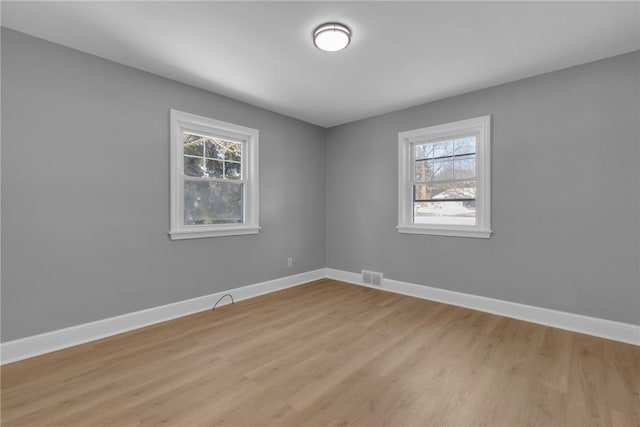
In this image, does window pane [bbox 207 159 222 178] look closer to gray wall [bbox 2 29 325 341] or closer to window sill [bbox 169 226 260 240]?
gray wall [bbox 2 29 325 341]

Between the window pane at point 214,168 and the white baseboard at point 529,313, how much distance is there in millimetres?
2790

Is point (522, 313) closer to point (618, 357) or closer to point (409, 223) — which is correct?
point (618, 357)

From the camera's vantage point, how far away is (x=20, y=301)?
2.25m

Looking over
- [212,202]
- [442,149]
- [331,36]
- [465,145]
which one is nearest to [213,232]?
[212,202]

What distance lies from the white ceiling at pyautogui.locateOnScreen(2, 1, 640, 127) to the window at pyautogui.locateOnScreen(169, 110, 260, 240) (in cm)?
56

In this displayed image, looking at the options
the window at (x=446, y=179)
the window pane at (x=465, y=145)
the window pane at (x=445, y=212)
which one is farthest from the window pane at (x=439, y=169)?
the window pane at (x=445, y=212)

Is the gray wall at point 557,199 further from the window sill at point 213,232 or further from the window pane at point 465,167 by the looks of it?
the window sill at point 213,232

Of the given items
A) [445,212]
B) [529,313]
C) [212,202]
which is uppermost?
[212,202]

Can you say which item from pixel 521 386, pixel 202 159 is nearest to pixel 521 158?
pixel 521 386

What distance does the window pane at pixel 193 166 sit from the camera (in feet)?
10.8

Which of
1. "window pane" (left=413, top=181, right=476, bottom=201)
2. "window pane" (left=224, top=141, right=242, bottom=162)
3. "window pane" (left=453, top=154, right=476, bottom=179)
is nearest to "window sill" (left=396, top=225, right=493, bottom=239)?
"window pane" (left=413, top=181, right=476, bottom=201)

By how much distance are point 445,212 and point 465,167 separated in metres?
0.63

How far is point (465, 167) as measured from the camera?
358 cm

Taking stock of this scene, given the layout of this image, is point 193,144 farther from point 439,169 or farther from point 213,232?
point 439,169
